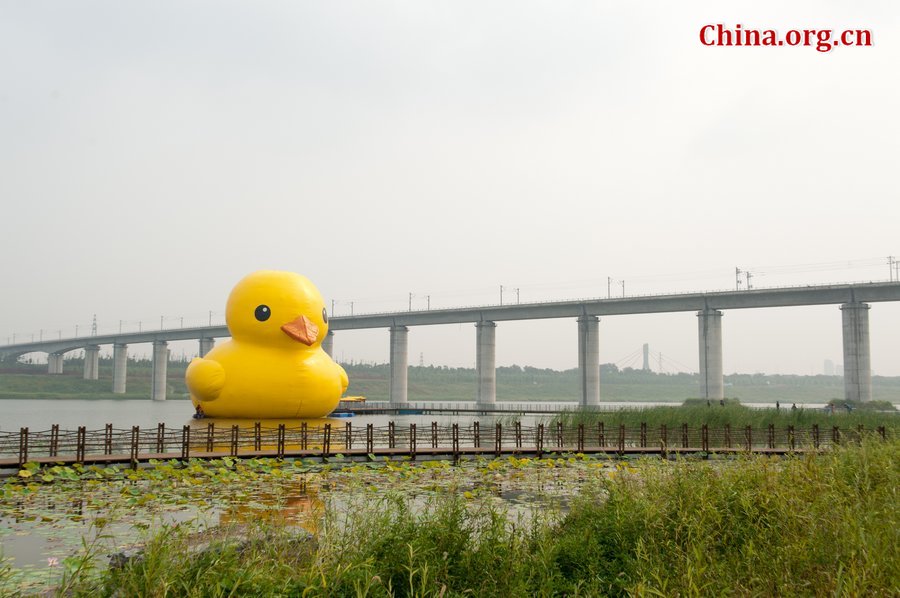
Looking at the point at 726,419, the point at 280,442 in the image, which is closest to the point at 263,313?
the point at 280,442

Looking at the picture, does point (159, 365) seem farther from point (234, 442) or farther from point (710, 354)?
point (234, 442)

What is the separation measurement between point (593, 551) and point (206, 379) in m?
17.7

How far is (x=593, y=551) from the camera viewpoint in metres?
7.44

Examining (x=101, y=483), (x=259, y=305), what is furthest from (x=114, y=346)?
(x=101, y=483)

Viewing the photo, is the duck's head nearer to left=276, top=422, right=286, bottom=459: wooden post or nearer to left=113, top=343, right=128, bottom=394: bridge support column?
left=276, top=422, right=286, bottom=459: wooden post

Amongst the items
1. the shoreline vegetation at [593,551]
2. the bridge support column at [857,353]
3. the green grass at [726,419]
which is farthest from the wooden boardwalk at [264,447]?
the bridge support column at [857,353]

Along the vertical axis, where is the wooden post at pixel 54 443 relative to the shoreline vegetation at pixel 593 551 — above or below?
below

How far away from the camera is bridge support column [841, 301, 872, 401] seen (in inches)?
2062

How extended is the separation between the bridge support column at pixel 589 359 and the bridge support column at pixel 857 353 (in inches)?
803

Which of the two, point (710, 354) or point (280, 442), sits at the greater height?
point (710, 354)

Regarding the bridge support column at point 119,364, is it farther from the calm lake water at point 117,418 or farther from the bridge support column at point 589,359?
the bridge support column at point 589,359

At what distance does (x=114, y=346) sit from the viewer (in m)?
92.5

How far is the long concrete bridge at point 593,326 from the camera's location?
5316cm

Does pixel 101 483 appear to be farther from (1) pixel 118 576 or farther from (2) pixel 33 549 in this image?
(1) pixel 118 576
